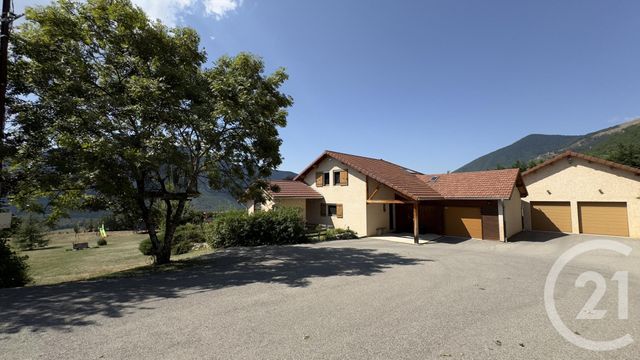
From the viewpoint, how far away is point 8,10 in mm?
8430

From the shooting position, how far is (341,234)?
771 inches

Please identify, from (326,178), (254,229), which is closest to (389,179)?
(326,178)

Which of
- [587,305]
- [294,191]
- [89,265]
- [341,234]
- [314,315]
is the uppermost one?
[294,191]

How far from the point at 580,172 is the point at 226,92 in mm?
22888

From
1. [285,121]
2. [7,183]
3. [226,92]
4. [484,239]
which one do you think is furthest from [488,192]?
[7,183]

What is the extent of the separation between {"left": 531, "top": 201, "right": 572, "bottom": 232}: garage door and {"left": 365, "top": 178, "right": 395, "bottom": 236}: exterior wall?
10586 millimetres

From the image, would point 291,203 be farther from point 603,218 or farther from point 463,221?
point 603,218

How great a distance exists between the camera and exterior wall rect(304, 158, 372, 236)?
20.4 m

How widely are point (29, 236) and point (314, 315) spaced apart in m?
41.9

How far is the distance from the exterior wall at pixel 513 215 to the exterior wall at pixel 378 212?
737 centimetres

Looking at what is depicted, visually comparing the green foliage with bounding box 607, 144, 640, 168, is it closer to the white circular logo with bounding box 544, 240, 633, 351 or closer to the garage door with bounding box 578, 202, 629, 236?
the garage door with bounding box 578, 202, 629, 236

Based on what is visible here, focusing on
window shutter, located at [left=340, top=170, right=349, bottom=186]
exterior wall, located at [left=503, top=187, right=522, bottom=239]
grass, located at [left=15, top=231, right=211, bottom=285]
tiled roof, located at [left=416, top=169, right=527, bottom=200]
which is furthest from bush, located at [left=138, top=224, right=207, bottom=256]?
exterior wall, located at [left=503, top=187, right=522, bottom=239]

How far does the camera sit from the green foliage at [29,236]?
31.9 metres

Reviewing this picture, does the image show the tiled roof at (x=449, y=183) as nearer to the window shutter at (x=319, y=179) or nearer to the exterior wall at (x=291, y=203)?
the window shutter at (x=319, y=179)
